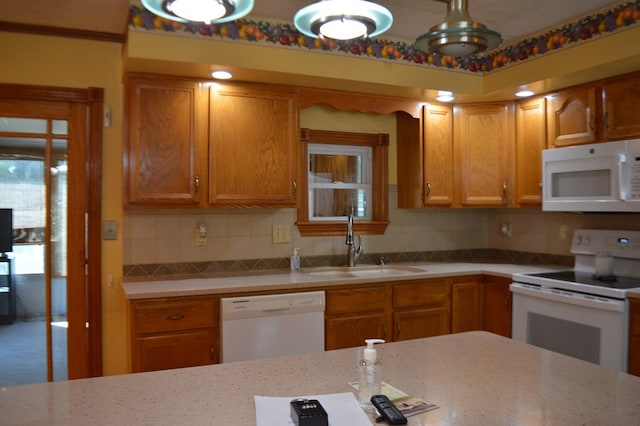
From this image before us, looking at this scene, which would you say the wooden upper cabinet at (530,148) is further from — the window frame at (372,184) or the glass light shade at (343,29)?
the glass light shade at (343,29)

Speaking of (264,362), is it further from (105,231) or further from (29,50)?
(29,50)

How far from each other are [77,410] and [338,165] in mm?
2966

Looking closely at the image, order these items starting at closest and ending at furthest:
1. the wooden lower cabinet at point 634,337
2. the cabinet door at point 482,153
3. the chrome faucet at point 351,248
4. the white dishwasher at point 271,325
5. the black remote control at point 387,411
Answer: the black remote control at point 387,411 → the wooden lower cabinet at point 634,337 → the white dishwasher at point 271,325 → the chrome faucet at point 351,248 → the cabinet door at point 482,153

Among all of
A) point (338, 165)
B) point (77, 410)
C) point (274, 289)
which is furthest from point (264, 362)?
point (338, 165)

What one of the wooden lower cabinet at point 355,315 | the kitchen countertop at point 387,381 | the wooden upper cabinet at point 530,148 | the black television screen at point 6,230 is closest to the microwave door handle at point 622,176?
the wooden upper cabinet at point 530,148

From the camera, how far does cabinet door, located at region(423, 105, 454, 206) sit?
3.78 m

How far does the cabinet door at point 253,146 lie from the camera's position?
3.13 meters

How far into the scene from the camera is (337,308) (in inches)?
125

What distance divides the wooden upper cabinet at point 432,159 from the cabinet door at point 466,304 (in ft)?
2.06

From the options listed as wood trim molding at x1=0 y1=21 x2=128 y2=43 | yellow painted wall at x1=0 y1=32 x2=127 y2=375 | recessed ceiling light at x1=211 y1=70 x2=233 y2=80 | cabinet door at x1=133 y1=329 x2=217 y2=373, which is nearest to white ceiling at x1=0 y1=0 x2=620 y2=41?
wood trim molding at x1=0 y1=21 x2=128 y2=43

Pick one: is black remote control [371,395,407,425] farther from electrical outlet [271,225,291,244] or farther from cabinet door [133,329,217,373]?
electrical outlet [271,225,291,244]

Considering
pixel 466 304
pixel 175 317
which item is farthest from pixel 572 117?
pixel 175 317

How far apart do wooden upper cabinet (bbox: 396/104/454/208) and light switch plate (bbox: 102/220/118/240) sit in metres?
2.14

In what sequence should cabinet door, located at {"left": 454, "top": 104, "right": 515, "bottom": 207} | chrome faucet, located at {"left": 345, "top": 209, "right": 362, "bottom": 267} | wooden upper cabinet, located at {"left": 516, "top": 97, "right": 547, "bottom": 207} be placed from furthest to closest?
cabinet door, located at {"left": 454, "top": 104, "right": 515, "bottom": 207}
chrome faucet, located at {"left": 345, "top": 209, "right": 362, "bottom": 267}
wooden upper cabinet, located at {"left": 516, "top": 97, "right": 547, "bottom": 207}
